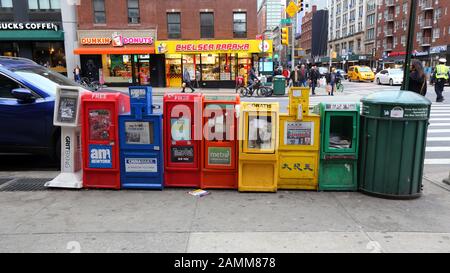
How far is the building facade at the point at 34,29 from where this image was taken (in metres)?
30.5

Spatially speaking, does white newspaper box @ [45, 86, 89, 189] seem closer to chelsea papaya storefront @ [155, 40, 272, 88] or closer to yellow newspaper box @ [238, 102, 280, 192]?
yellow newspaper box @ [238, 102, 280, 192]

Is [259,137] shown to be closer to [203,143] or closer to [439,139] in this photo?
[203,143]

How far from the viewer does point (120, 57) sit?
30.1 meters

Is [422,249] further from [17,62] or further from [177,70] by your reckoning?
[177,70]

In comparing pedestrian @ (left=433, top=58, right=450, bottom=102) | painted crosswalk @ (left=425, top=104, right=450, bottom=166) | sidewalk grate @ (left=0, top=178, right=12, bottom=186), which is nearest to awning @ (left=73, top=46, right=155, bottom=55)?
pedestrian @ (left=433, top=58, right=450, bottom=102)

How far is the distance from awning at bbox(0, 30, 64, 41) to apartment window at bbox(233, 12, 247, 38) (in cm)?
1382

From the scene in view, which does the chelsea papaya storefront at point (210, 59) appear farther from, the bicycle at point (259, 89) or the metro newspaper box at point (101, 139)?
the metro newspaper box at point (101, 139)

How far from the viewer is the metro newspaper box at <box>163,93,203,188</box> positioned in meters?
5.46

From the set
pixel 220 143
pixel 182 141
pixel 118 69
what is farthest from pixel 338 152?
pixel 118 69

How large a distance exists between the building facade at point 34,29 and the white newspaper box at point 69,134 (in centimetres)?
2755

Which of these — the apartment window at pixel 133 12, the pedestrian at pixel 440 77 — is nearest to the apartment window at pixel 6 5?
the apartment window at pixel 133 12

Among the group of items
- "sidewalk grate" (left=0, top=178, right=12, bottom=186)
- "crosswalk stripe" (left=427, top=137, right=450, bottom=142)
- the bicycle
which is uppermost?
the bicycle

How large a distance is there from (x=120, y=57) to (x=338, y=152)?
27.3m

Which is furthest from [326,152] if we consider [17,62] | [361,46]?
[361,46]
